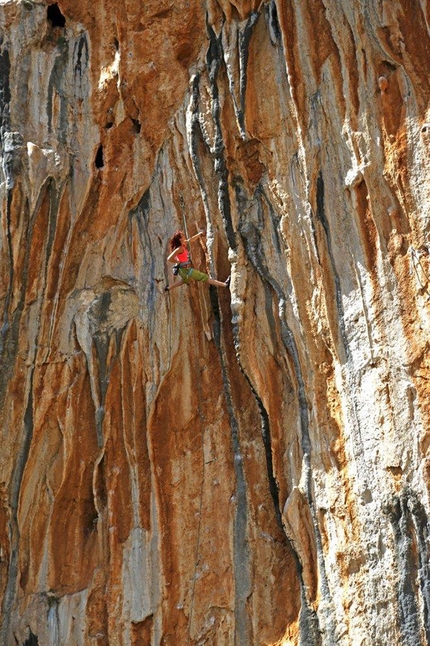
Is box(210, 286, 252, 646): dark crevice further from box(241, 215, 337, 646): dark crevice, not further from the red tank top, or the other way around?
box(241, 215, 337, 646): dark crevice

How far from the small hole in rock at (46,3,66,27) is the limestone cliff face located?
12cm

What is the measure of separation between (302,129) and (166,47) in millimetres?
2192

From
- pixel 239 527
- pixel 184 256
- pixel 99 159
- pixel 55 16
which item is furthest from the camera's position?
pixel 55 16

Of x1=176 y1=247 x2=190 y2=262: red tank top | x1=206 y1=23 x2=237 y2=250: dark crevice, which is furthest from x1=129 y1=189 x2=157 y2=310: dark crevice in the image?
x1=206 y1=23 x2=237 y2=250: dark crevice

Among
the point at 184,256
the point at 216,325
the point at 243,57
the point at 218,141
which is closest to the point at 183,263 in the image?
the point at 184,256

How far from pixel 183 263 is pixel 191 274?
0.53 feet

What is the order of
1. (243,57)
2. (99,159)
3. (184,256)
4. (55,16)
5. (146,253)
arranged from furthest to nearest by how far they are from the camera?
1. (55,16)
2. (99,159)
3. (146,253)
4. (243,57)
5. (184,256)

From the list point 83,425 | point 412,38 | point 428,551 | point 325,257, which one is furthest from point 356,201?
point 83,425

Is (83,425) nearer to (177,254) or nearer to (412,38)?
(177,254)

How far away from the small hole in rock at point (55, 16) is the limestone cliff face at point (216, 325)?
0.39 ft

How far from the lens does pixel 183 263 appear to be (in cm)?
805

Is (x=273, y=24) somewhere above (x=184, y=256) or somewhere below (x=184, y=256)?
above

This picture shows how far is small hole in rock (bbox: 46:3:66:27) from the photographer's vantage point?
970 centimetres

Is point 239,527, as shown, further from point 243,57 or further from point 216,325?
point 243,57
